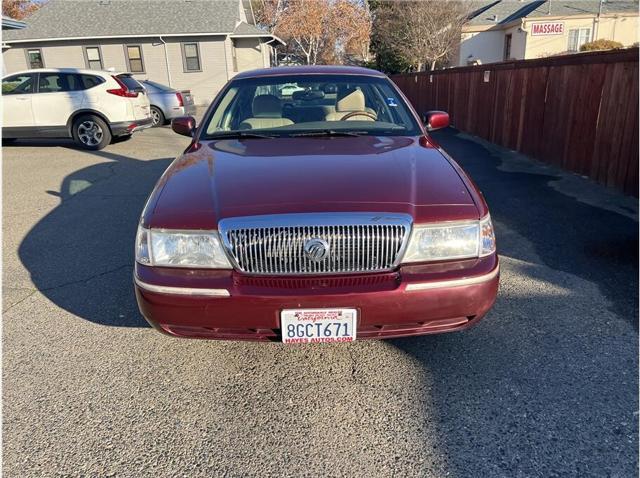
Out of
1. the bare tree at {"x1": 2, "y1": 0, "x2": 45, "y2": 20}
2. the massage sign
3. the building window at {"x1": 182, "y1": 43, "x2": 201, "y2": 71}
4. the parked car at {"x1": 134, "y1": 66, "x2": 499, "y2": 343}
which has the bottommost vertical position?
the parked car at {"x1": 134, "y1": 66, "x2": 499, "y2": 343}

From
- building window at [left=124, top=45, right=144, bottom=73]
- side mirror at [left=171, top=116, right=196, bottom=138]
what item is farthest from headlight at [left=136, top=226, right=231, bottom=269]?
building window at [left=124, top=45, right=144, bottom=73]

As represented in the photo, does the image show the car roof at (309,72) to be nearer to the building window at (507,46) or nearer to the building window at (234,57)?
the building window at (234,57)

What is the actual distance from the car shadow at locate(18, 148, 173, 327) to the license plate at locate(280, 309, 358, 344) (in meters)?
1.42

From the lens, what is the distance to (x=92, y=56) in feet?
78.7

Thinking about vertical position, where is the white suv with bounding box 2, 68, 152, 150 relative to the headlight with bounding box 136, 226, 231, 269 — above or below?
above

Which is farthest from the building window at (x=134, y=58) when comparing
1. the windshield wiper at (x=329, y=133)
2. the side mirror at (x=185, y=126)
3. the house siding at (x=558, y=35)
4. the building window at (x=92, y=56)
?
the windshield wiper at (x=329, y=133)

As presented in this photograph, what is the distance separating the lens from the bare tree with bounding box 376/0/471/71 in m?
29.3

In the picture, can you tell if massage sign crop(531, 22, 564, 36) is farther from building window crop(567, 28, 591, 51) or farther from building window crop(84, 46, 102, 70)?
building window crop(84, 46, 102, 70)

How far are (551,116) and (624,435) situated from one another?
686cm

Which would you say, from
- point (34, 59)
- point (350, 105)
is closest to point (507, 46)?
point (34, 59)

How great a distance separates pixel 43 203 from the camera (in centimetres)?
641

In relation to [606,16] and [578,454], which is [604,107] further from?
[606,16]

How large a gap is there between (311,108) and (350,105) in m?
0.33

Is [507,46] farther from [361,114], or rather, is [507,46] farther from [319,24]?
[361,114]
